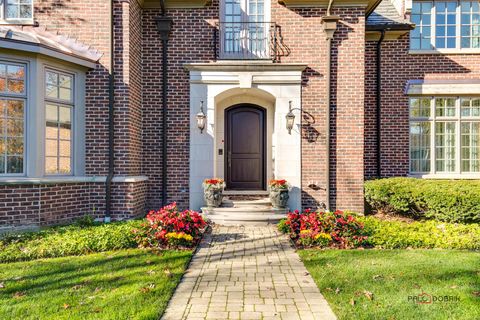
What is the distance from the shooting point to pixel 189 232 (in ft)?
20.2

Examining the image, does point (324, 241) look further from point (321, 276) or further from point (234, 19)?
point (234, 19)

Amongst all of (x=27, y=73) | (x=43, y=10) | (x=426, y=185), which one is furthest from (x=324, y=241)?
(x=43, y=10)

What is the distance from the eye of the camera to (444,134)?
386 inches

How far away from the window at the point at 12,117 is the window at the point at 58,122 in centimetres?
43

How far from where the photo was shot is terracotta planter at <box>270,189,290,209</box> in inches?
316

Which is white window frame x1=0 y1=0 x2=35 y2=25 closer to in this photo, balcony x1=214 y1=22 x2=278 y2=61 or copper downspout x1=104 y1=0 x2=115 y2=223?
copper downspout x1=104 y1=0 x2=115 y2=223

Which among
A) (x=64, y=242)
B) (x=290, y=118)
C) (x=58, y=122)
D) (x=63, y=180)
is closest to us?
(x=64, y=242)

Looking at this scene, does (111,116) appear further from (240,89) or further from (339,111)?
(339,111)

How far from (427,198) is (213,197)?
4.68 m

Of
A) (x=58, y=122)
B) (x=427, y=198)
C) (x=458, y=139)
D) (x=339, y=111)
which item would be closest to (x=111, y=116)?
→ (x=58, y=122)

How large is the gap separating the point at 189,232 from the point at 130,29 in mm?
4858

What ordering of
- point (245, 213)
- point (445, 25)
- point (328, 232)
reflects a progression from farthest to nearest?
point (445, 25)
point (245, 213)
point (328, 232)

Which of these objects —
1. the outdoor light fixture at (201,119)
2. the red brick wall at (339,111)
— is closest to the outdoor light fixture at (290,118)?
the red brick wall at (339,111)

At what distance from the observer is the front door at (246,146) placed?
9.52 metres
